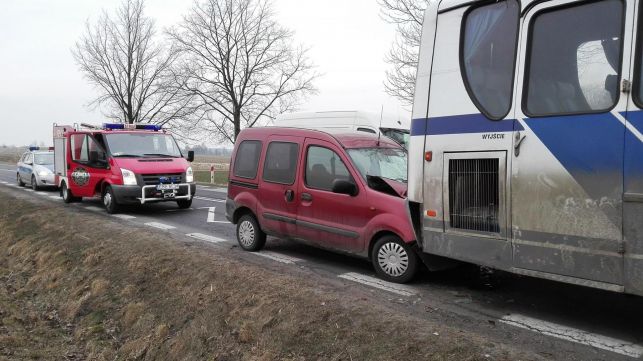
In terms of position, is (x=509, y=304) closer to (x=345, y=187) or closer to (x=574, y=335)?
(x=574, y=335)

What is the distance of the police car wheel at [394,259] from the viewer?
19.0ft

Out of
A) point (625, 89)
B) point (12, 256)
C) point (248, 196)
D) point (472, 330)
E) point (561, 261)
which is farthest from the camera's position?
point (12, 256)

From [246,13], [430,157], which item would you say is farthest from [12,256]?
[246,13]

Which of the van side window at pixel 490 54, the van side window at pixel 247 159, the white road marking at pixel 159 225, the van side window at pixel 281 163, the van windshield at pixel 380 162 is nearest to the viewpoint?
the van side window at pixel 490 54

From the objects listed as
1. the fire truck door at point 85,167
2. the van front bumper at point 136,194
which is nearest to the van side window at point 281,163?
the van front bumper at point 136,194

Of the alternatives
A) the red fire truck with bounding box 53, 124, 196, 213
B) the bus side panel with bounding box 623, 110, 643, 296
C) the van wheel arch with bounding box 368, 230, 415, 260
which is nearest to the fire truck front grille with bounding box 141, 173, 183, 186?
the red fire truck with bounding box 53, 124, 196, 213

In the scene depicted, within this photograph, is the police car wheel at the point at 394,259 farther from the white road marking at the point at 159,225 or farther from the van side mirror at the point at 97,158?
the van side mirror at the point at 97,158

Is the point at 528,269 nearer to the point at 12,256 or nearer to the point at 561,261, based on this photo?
the point at 561,261

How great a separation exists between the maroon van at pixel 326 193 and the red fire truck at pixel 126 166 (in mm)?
4880

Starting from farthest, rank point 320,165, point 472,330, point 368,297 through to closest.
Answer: point 320,165, point 368,297, point 472,330

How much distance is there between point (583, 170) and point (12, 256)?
34.1ft

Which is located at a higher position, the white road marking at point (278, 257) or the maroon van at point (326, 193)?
the maroon van at point (326, 193)

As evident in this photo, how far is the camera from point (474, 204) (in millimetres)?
4734

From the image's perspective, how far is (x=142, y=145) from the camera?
1309 cm
